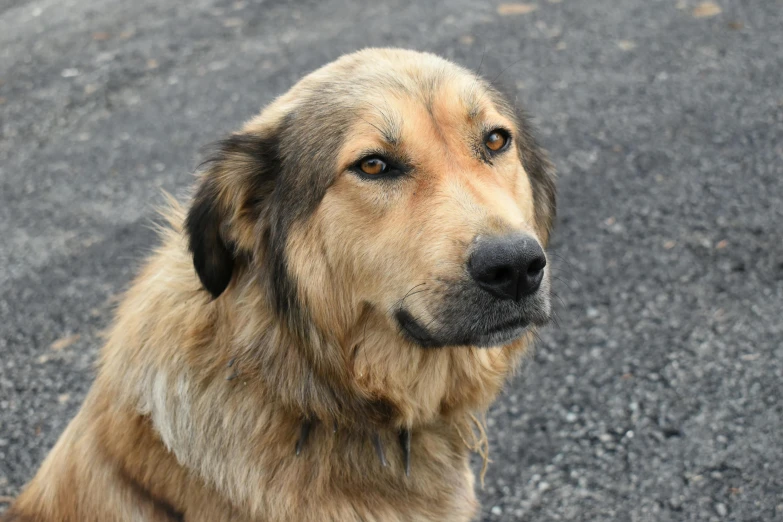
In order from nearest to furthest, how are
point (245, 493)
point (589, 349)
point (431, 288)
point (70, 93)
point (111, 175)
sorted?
point (431, 288)
point (245, 493)
point (589, 349)
point (111, 175)
point (70, 93)

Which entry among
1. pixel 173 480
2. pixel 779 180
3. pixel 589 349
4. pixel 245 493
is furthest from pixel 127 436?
pixel 779 180

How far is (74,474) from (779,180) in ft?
16.8

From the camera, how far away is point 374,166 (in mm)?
2695

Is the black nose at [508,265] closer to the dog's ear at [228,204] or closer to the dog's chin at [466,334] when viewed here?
the dog's chin at [466,334]

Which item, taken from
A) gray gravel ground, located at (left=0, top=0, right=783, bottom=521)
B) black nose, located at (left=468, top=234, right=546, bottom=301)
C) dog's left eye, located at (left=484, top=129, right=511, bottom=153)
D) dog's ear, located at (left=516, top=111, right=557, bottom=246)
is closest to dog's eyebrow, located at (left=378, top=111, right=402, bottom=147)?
dog's left eye, located at (left=484, top=129, right=511, bottom=153)

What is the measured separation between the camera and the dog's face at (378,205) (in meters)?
2.50

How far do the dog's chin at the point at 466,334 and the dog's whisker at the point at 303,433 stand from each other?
0.52 m

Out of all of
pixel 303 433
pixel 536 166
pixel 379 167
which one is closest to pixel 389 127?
pixel 379 167

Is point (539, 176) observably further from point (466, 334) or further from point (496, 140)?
point (466, 334)

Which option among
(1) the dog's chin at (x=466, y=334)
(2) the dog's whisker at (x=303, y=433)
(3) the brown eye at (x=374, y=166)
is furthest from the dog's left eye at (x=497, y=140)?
(2) the dog's whisker at (x=303, y=433)

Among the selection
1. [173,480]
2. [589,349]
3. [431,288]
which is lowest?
[589,349]

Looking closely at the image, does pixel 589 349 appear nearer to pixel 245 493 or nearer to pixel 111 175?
pixel 245 493

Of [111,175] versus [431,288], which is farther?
[111,175]

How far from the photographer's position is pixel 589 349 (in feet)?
14.6
